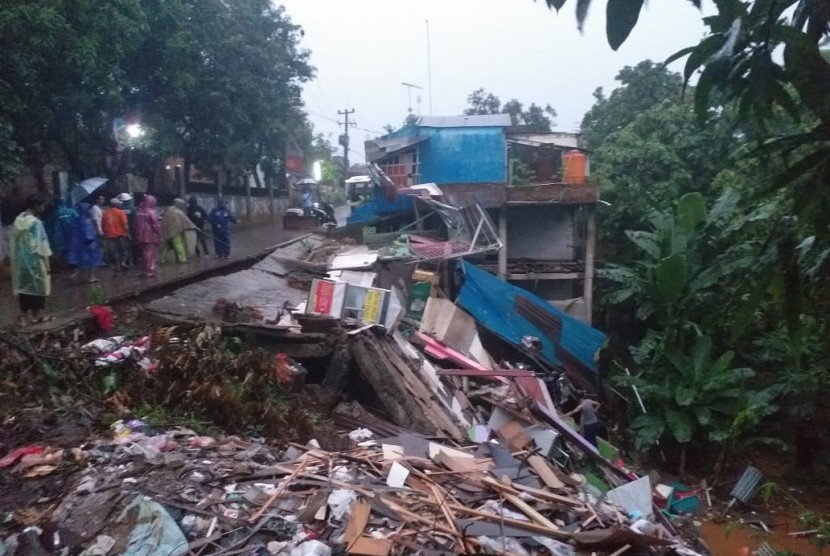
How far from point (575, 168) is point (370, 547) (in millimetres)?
13942

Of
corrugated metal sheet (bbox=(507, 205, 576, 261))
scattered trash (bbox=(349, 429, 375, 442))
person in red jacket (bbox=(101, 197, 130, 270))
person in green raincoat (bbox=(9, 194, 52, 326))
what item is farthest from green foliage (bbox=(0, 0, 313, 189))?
corrugated metal sheet (bbox=(507, 205, 576, 261))

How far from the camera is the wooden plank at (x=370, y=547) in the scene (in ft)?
12.1

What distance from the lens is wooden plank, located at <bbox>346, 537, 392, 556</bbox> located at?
3697 millimetres

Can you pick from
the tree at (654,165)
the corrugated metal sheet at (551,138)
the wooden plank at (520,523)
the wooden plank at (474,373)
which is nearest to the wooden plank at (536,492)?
the wooden plank at (520,523)

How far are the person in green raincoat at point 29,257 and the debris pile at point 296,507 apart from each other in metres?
3.03

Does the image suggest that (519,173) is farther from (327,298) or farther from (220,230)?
(327,298)

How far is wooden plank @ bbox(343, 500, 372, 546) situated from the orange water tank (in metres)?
13.3

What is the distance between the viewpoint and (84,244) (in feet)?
37.1

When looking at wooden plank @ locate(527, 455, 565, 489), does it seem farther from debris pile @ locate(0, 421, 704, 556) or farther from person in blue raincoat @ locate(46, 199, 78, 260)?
person in blue raincoat @ locate(46, 199, 78, 260)

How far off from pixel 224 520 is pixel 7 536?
3.87 ft

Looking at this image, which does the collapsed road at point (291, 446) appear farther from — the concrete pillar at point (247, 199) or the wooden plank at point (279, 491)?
the concrete pillar at point (247, 199)

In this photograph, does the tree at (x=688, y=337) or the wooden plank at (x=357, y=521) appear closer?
the wooden plank at (x=357, y=521)

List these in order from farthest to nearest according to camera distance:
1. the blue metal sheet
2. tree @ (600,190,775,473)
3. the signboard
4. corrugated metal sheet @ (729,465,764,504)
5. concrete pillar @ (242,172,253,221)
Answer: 1. concrete pillar @ (242,172,253,221)
2. the blue metal sheet
3. tree @ (600,190,775,473)
4. corrugated metal sheet @ (729,465,764,504)
5. the signboard

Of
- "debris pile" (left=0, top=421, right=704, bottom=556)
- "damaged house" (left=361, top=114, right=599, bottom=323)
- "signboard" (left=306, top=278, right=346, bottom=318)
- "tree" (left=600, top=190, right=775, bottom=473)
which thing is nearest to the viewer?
"debris pile" (left=0, top=421, right=704, bottom=556)
